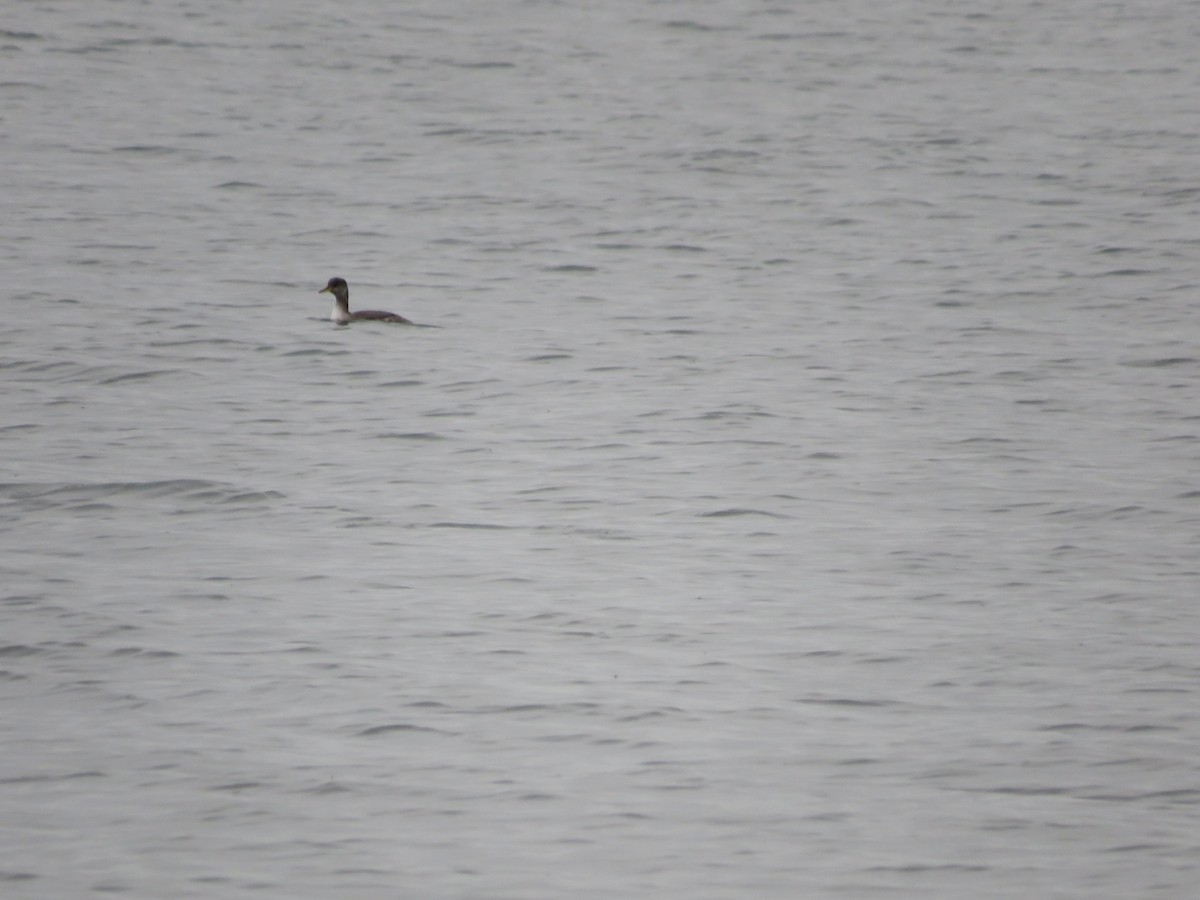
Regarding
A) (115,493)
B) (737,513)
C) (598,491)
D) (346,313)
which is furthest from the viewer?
(346,313)

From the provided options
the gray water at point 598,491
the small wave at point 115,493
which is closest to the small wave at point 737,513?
the gray water at point 598,491

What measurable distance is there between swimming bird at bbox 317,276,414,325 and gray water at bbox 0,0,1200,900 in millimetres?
285

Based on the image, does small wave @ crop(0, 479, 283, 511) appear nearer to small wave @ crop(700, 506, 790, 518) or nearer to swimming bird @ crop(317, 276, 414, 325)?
small wave @ crop(700, 506, 790, 518)

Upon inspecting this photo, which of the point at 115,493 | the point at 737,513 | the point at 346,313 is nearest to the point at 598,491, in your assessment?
the point at 737,513

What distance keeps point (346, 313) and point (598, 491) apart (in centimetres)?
537

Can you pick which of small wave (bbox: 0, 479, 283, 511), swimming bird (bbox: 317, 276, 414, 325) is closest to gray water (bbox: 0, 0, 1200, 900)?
small wave (bbox: 0, 479, 283, 511)

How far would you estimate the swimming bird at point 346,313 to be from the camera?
18281 mm

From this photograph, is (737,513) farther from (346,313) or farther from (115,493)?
(346,313)

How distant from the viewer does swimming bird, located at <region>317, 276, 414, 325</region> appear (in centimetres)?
1828

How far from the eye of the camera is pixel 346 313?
60.3 ft

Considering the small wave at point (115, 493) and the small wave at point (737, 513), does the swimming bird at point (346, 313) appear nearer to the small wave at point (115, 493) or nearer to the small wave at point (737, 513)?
the small wave at point (115, 493)

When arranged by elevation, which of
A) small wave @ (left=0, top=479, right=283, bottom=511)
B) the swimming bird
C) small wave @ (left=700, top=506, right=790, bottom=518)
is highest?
the swimming bird

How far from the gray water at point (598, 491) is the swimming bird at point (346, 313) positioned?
0.29 m

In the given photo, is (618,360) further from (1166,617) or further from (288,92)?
(288,92)
